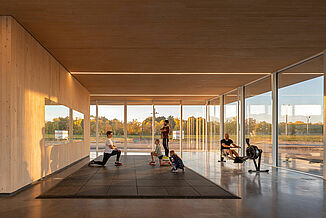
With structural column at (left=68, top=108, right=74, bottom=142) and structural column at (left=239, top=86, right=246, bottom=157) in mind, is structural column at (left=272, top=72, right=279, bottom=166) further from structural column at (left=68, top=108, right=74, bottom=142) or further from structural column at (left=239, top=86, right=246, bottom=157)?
structural column at (left=68, top=108, right=74, bottom=142)

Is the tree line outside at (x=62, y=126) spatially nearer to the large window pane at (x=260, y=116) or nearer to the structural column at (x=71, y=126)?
the structural column at (x=71, y=126)

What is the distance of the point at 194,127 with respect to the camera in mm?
20016

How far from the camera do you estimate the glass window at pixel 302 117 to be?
28.4 ft

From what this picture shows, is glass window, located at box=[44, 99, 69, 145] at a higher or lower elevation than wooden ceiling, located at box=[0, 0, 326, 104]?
lower

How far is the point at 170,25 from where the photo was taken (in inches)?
245

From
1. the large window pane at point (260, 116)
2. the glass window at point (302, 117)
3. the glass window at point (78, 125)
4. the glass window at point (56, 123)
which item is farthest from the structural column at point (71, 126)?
the glass window at point (302, 117)

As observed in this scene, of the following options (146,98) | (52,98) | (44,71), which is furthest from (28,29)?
(146,98)

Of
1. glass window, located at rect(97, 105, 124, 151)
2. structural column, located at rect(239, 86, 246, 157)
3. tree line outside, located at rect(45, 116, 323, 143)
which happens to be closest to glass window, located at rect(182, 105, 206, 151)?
tree line outside, located at rect(45, 116, 323, 143)

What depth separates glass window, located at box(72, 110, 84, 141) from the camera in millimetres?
12219

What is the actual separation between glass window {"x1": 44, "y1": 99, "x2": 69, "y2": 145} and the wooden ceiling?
1.32m

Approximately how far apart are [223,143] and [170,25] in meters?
6.44

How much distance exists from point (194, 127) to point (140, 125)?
3191mm

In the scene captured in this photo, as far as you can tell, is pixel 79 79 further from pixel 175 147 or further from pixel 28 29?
pixel 175 147

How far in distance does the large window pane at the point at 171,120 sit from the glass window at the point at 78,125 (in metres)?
5.98
